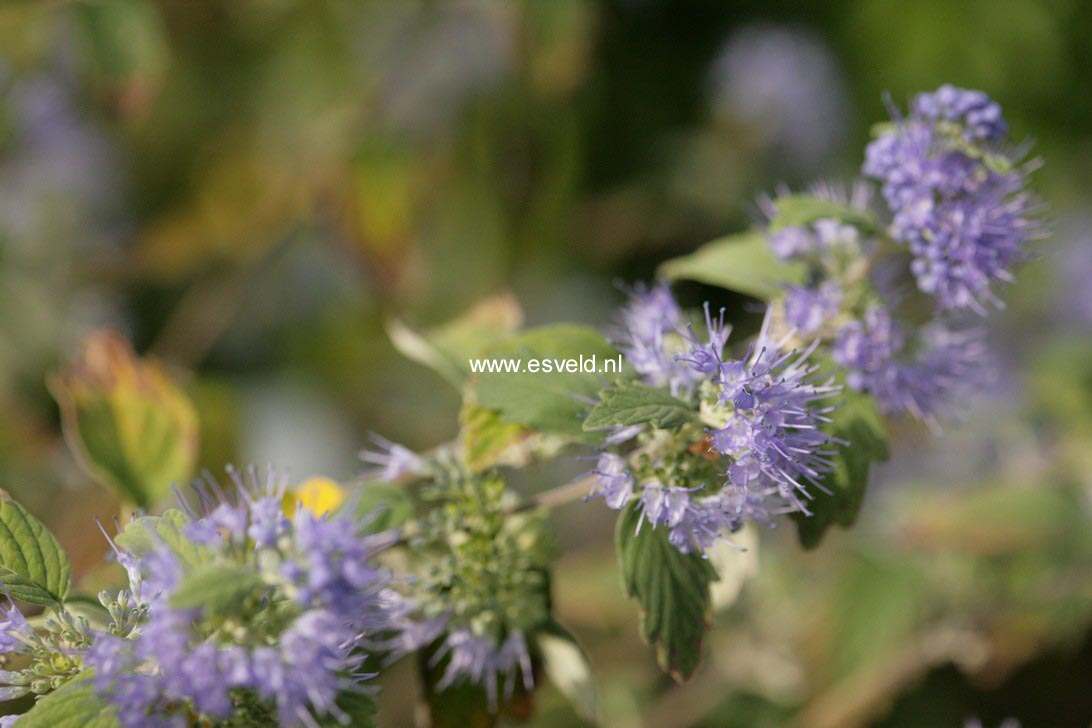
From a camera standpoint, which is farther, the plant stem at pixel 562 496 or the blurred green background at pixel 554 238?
the blurred green background at pixel 554 238

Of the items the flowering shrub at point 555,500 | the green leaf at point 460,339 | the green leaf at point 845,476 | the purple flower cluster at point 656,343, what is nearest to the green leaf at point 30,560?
the flowering shrub at point 555,500

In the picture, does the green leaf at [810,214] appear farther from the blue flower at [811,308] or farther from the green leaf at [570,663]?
the green leaf at [570,663]

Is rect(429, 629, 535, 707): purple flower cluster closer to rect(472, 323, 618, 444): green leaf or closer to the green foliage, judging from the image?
rect(472, 323, 618, 444): green leaf

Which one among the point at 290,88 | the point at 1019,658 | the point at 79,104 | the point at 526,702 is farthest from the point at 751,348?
the point at 79,104

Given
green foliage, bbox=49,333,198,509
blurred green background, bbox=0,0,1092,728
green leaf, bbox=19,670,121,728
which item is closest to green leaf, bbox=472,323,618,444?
green leaf, bbox=19,670,121,728

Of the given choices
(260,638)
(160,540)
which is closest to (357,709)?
(260,638)
